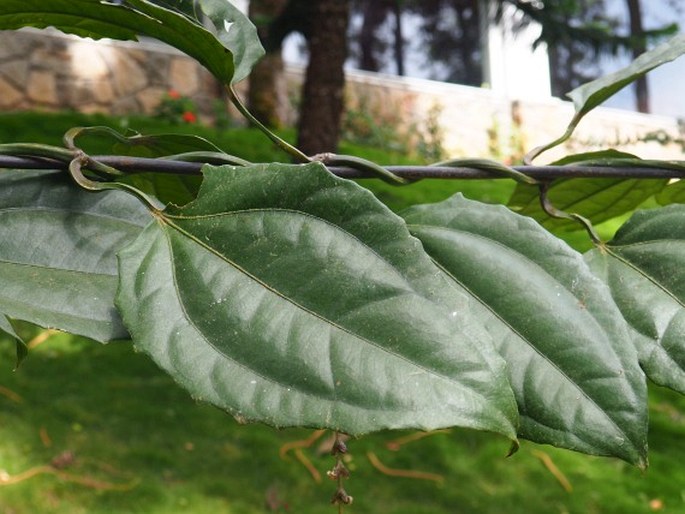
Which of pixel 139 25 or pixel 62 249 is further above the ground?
pixel 139 25

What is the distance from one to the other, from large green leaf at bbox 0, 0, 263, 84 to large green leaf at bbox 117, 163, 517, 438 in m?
0.08

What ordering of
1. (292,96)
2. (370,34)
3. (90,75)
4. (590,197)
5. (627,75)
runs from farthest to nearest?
(370,34) < (292,96) < (90,75) < (590,197) < (627,75)

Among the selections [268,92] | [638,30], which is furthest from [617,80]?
[638,30]

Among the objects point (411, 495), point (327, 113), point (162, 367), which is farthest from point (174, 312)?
point (327, 113)

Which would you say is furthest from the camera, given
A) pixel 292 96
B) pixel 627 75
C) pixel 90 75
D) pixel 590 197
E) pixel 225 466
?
pixel 292 96

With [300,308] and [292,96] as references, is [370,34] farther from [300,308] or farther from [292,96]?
[300,308]

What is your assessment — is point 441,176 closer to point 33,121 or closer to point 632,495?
point 632,495

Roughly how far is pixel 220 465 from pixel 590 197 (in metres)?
1.79

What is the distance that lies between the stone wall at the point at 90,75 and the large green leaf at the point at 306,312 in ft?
17.7

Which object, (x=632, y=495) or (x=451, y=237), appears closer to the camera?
(x=451, y=237)

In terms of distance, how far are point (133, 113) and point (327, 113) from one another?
9.56 feet

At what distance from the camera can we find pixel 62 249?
1.22 ft

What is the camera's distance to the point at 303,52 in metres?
6.45

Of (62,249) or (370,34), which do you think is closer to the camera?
(62,249)
